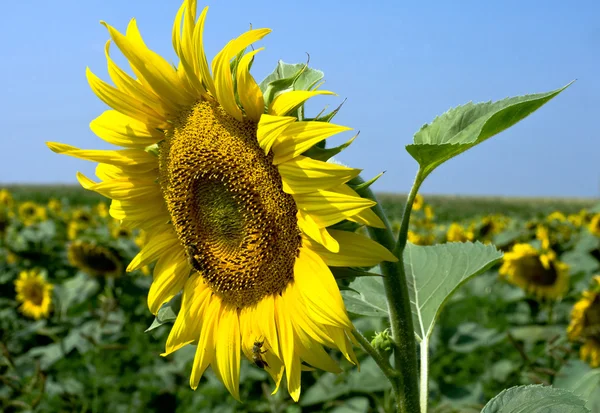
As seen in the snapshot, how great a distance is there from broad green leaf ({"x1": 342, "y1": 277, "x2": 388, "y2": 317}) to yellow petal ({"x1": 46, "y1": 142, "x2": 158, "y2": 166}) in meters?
0.65

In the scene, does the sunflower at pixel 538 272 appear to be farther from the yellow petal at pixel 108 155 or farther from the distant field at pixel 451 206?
the yellow petal at pixel 108 155

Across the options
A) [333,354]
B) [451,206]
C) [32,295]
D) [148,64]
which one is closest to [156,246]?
[148,64]

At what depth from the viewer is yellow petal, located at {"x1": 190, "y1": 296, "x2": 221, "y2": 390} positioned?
61.6 inches

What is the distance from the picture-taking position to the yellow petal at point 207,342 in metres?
1.57

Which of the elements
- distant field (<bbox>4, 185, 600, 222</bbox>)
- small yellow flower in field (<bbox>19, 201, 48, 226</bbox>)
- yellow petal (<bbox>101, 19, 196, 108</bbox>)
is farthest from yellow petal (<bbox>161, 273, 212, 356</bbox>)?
small yellow flower in field (<bbox>19, 201, 48, 226</bbox>)

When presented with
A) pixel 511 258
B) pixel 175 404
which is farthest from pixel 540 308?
pixel 175 404

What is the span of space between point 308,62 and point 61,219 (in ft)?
43.7

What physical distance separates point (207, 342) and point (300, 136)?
61 centimetres

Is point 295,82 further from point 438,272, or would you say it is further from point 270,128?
point 438,272

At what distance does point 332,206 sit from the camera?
1.25 metres

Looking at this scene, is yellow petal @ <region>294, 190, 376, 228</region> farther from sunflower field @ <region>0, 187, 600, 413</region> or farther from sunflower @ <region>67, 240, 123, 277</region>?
sunflower @ <region>67, 240, 123, 277</region>

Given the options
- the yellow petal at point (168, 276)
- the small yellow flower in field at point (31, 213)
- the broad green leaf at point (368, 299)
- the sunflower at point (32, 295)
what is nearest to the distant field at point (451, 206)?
the sunflower at point (32, 295)

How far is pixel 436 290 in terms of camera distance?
5.94 ft

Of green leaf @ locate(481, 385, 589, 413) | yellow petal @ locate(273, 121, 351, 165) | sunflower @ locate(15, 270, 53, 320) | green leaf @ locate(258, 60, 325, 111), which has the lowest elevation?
sunflower @ locate(15, 270, 53, 320)
